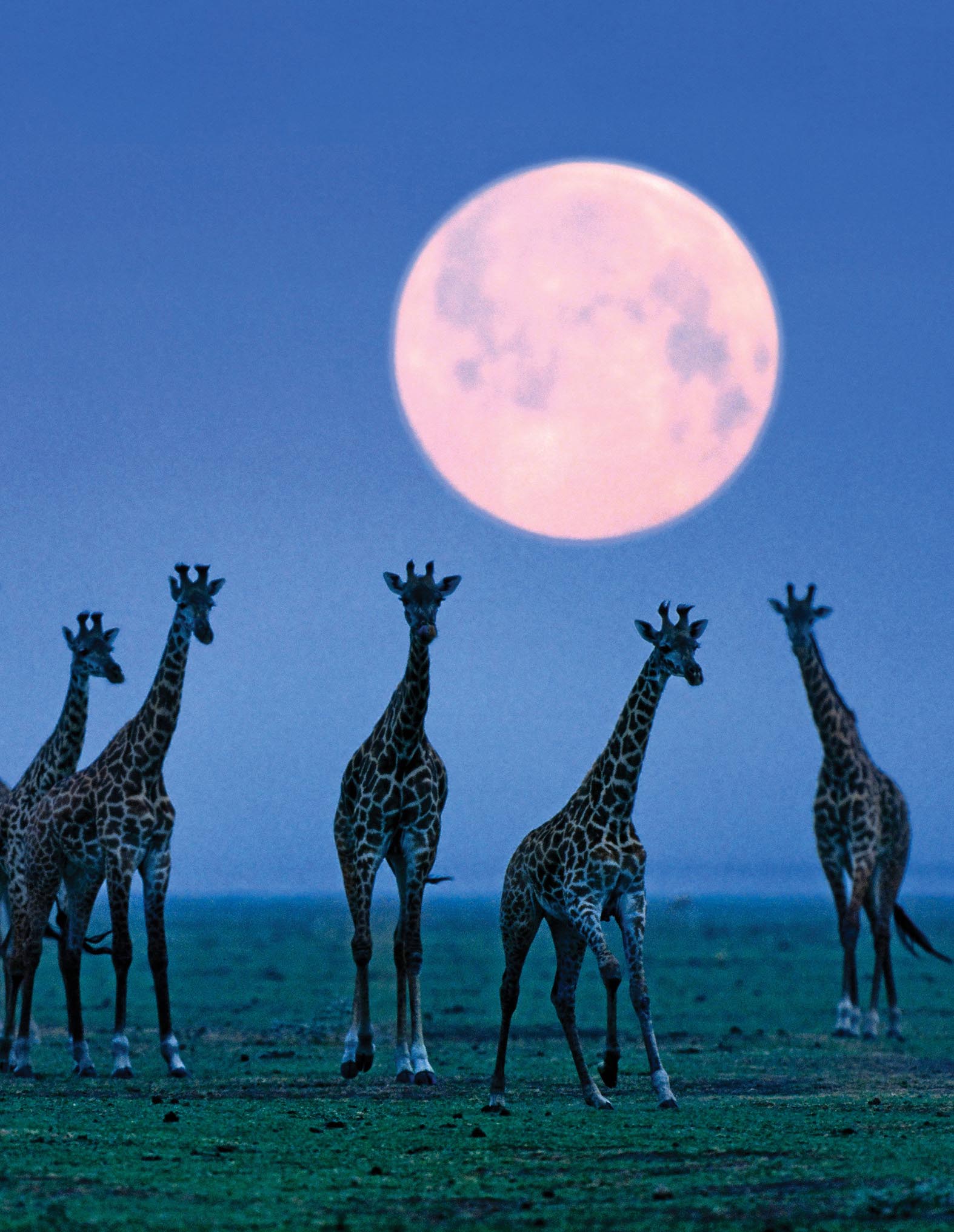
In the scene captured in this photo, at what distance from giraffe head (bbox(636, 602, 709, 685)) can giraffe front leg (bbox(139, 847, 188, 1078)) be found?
671 cm

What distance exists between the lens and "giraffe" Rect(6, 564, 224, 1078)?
1947 centimetres

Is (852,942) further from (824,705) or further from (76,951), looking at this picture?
(76,951)

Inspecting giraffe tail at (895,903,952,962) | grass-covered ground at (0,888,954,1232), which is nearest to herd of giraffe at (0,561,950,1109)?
grass-covered ground at (0,888,954,1232)

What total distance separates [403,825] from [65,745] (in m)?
5.21

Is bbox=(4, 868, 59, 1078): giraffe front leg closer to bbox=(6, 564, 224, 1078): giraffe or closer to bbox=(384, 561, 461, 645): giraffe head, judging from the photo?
bbox=(6, 564, 224, 1078): giraffe

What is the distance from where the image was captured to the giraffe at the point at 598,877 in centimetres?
1584

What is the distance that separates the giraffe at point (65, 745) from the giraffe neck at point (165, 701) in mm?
1150

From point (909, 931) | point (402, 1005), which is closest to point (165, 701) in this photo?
point (402, 1005)

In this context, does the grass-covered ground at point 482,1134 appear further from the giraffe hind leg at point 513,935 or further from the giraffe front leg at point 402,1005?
the giraffe hind leg at point 513,935

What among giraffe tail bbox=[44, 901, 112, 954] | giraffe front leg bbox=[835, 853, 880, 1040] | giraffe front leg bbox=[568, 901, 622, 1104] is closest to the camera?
giraffe front leg bbox=[568, 901, 622, 1104]

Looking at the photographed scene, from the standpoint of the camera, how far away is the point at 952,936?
286ft

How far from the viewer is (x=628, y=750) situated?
16797 mm

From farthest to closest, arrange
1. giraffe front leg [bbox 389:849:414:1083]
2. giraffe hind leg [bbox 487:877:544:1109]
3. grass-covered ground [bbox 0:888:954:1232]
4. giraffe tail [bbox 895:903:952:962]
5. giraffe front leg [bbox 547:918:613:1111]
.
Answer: giraffe tail [bbox 895:903:952:962] < giraffe front leg [bbox 389:849:414:1083] < giraffe hind leg [bbox 487:877:544:1109] < giraffe front leg [bbox 547:918:613:1111] < grass-covered ground [bbox 0:888:954:1232]

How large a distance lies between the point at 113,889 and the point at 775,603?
12.3 m
